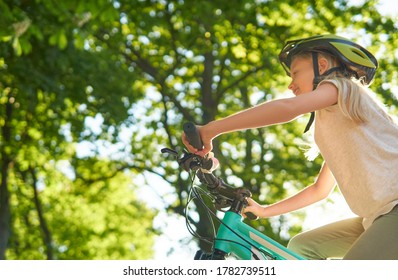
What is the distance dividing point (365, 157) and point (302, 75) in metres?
0.53

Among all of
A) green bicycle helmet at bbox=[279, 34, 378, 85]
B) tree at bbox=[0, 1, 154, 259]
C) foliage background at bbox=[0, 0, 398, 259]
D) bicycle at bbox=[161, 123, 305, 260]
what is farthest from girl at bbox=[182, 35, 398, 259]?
foliage background at bbox=[0, 0, 398, 259]

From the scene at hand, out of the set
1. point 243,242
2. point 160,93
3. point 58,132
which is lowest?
point 243,242

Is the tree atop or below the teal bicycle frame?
atop

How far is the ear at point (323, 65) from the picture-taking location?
3389mm

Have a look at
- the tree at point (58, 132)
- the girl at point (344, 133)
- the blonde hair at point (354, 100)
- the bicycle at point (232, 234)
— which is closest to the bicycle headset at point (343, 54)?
the girl at point (344, 133)

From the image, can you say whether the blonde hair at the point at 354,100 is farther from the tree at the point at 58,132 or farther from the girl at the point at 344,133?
the tree at the point at 58,132

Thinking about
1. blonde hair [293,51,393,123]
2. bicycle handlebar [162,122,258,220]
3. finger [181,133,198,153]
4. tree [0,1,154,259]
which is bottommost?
bicycle handlebar [162,122,258,220]

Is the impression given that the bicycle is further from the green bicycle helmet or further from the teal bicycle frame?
the green bicycle helmet

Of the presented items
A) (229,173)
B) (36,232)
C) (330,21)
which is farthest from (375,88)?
(36,232)

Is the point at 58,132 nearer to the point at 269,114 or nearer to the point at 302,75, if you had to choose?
the point at 302,75

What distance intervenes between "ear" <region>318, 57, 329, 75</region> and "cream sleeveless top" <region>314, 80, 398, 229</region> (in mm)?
→ 224

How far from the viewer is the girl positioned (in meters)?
2.96

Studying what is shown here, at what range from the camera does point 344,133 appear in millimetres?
3186

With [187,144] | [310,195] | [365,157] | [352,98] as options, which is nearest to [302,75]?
[352,98]
